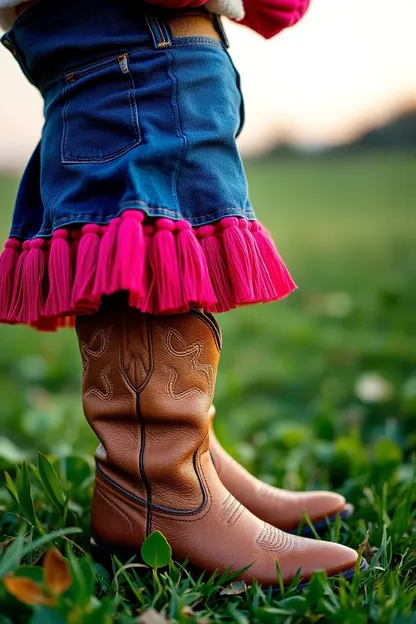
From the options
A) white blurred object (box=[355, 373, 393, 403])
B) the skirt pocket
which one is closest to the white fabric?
the skirt pocket

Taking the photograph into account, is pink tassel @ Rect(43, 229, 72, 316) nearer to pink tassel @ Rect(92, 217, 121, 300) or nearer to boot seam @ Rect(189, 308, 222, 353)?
pink tassel @ Rect(92, 217, 121, 300)

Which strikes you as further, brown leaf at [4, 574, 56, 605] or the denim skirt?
the denim skirt

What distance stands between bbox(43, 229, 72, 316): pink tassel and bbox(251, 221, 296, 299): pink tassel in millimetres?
292

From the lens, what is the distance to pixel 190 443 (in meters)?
1.10

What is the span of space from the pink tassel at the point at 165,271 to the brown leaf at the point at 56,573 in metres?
0.35

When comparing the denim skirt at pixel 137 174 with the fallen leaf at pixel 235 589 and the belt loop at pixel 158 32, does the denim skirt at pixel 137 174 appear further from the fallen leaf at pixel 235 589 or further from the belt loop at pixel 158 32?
the fallen leaf at pixel 235 589

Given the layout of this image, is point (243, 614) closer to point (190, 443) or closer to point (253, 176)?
point (190, 443)

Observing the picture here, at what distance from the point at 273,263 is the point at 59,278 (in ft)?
1.09

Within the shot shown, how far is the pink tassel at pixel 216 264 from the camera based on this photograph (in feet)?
3.35

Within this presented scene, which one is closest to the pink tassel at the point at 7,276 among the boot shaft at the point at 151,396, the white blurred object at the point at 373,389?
the boot shaft at the point at 151,396

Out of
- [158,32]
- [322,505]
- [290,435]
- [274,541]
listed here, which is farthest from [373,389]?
[158,32]

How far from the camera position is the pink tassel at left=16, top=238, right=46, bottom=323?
1.04 meters

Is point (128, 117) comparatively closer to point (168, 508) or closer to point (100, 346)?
point (100, 346)

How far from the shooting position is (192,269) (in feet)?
3.22
